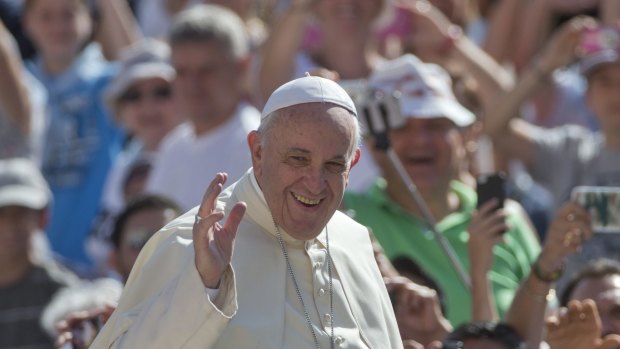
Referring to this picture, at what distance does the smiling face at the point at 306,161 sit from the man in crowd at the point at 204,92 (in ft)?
10.9

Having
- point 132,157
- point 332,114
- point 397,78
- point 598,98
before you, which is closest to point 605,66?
point 598,98

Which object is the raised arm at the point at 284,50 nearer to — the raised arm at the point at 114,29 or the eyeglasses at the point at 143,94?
the eyeglasses at the point at 143,94

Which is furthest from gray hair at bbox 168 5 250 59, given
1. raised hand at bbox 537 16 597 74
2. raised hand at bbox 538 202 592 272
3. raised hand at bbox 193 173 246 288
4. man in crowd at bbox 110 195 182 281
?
raised hand at bbox 193 173 246 288

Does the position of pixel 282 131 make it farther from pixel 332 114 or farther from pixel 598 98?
pixel 598 98

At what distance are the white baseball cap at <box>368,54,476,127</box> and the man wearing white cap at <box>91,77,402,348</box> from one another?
235 centimetres

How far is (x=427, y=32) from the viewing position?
924 centimetres

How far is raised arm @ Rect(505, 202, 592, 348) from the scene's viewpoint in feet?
21.0

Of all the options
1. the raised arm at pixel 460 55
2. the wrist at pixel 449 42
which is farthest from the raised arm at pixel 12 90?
the wrist at pixel 449 42

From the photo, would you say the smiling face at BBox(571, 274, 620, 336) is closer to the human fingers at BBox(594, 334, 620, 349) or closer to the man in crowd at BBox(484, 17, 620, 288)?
the human fingers at BBox(594, 334, 620, 349)

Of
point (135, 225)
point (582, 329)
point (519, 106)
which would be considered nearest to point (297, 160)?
point (582, 329)

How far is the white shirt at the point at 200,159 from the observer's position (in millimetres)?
8039

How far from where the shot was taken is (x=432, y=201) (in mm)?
7543

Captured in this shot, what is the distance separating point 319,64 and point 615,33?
5.08 ft

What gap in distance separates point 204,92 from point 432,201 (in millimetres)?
1400
